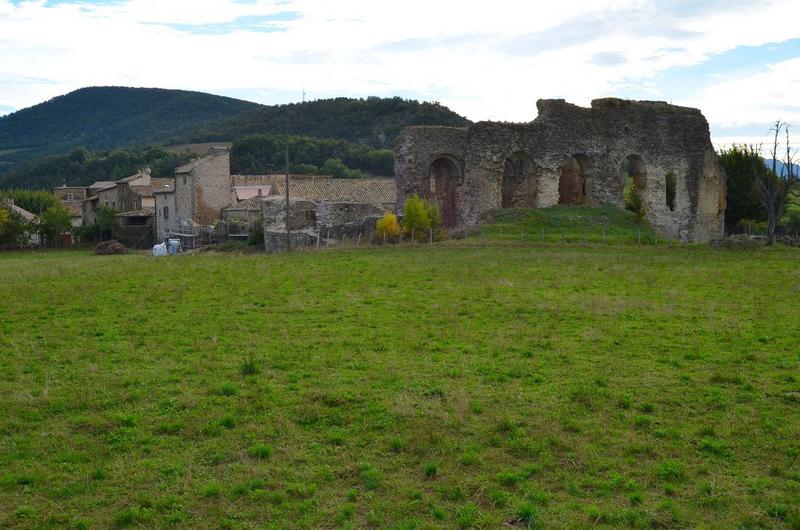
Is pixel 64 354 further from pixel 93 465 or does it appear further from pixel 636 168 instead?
pixel 636 168

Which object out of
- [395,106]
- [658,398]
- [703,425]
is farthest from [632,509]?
[395,106]

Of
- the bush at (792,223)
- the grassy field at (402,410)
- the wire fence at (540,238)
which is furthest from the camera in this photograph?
the bush at (792,223)

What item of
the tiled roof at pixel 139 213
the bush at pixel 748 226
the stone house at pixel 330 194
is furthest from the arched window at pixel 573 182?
the tiled roof at pixel 139 213

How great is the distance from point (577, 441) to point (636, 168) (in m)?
31.3

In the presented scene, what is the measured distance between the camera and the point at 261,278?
2119cm

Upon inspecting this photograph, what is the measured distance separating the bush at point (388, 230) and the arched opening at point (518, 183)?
279 inches

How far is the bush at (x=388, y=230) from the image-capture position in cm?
3288

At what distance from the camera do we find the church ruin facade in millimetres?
35750

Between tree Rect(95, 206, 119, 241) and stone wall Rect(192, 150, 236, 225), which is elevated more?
stone wall Rect(192, 150, 236, 225)

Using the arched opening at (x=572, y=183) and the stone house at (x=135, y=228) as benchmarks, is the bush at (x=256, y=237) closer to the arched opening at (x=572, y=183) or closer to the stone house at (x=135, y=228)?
the arched opening at (x=572, y=183)

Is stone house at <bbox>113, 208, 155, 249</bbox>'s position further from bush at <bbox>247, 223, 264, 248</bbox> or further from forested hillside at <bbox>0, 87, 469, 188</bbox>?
forested hillside at <bbox>0, 87, 469, 188</bbox>

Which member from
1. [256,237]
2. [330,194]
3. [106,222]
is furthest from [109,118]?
[256,237]

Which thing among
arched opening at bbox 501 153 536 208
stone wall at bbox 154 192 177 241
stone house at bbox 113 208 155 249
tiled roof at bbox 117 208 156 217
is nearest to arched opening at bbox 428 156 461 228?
arched opening at bbox 501 153 536 208

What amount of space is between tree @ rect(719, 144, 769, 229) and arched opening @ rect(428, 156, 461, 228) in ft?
56.4
